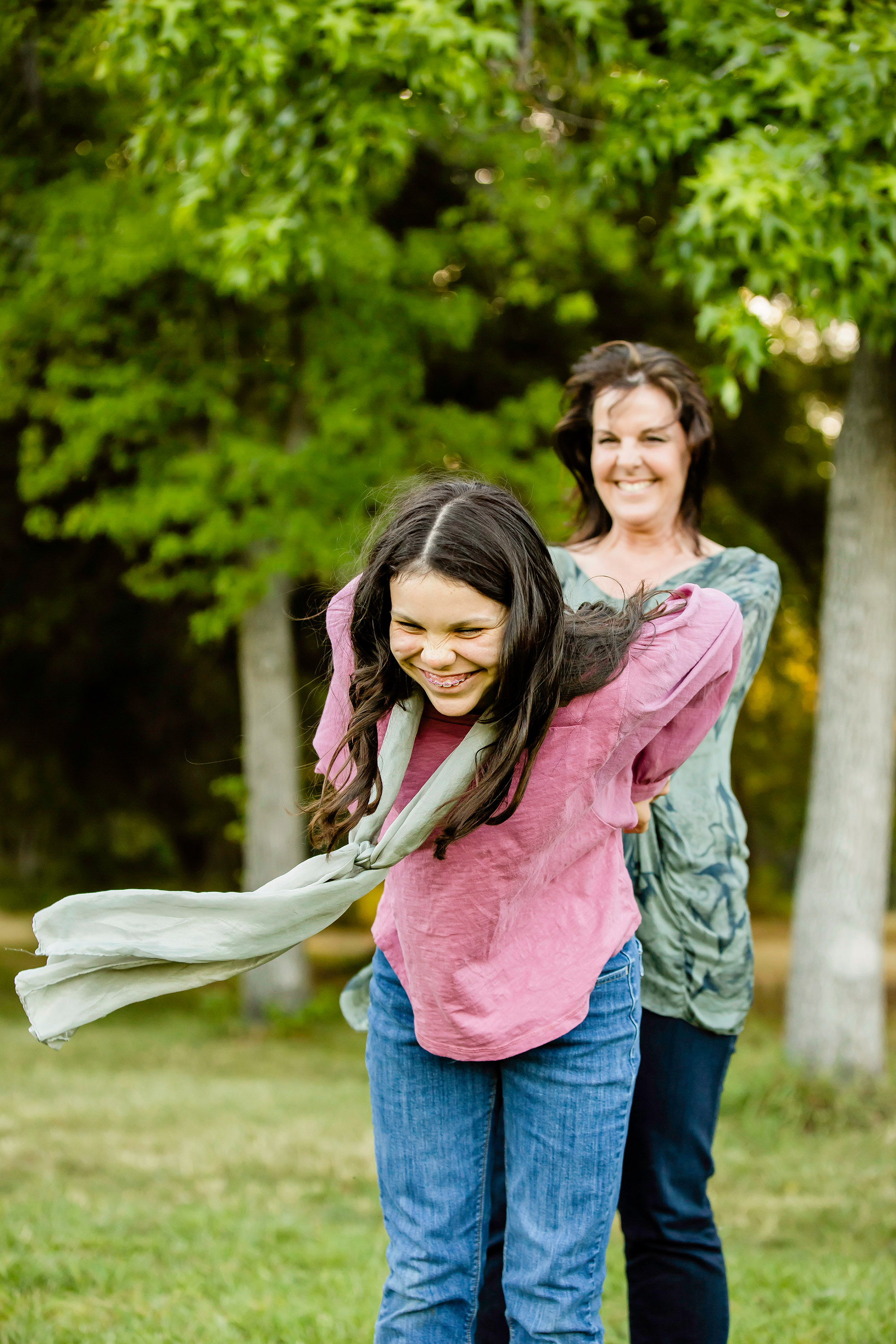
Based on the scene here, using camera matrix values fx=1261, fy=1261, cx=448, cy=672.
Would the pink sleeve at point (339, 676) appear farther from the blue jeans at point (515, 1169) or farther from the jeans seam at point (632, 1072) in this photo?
the jeans seam at point (632, 1072)

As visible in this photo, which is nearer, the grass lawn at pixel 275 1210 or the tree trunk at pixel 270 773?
the grass lawn at pixel 275 1210

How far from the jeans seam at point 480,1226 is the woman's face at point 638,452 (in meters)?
1.14

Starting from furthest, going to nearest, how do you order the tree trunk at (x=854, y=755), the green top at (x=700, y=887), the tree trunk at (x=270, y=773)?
the tree trunk at (x=270, y=773) → the tree trunk at (x=854, y=755) → the green top at (x=700, y=887)

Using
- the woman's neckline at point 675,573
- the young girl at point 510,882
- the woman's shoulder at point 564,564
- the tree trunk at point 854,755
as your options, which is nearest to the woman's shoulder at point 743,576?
the woman's neckline at point 675,573

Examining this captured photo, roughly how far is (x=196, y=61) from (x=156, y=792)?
11.0 m

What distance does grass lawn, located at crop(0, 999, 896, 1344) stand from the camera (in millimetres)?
3211

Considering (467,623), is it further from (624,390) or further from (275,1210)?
(275,1210)

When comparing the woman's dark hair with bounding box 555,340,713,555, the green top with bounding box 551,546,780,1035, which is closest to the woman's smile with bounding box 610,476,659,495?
the woman's dark hair with bounding box 555,340,713,555

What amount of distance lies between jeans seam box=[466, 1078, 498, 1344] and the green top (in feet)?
1.48

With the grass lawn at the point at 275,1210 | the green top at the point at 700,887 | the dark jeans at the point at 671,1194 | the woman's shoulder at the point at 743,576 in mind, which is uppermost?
the woman's shoulder at the point at 743,576

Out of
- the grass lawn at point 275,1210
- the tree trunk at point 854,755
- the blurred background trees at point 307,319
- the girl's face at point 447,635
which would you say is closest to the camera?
A: the girl's face at point 447,635

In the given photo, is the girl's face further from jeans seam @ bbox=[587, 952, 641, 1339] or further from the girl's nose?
jeans seam @ bbox=[587, 952, 641, 1339]

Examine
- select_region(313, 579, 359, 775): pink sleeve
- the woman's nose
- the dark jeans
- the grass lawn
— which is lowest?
the grass lawn

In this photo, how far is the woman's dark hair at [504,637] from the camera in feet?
5.70
